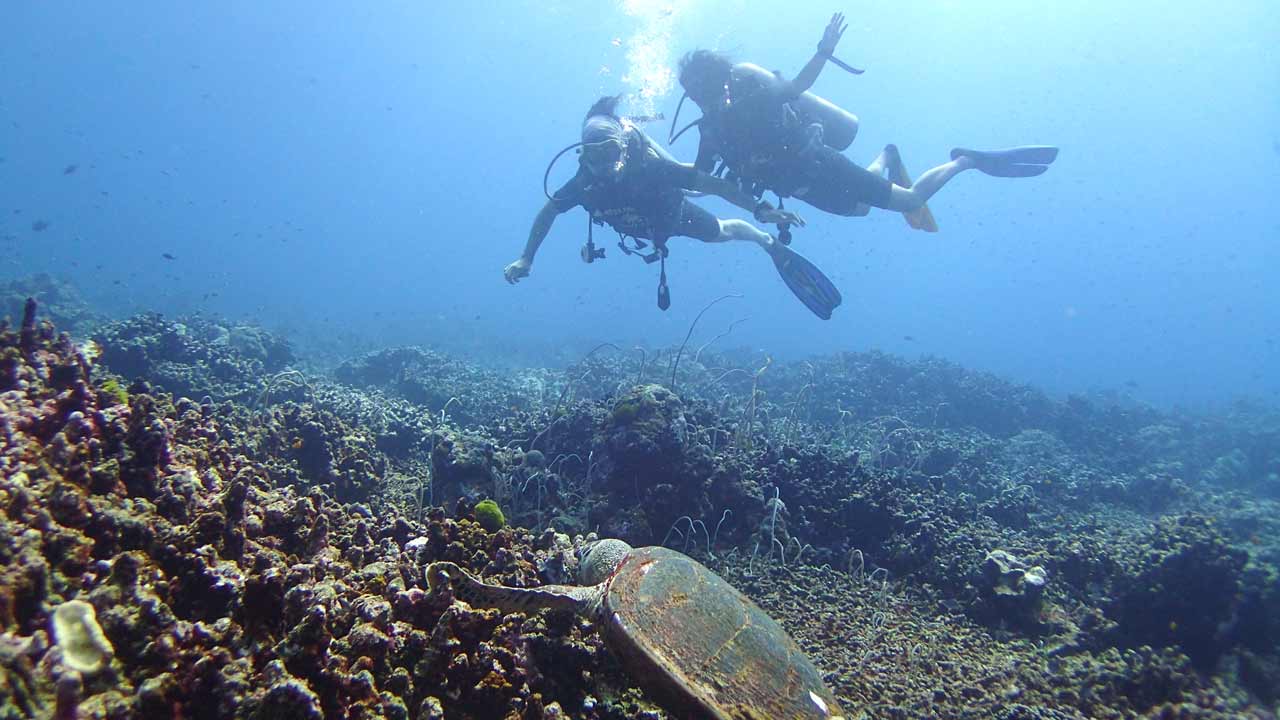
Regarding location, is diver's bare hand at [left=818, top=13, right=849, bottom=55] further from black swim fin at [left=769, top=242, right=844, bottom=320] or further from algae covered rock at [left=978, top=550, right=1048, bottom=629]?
algae covered rock at [left=978, top=550, right=1048, bottom=629]

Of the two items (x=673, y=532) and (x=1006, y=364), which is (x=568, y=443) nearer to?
(x=673, y=532)

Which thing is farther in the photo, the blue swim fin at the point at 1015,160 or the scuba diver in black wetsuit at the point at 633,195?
the blue swim fin at the point at 1015,160

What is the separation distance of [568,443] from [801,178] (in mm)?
6172

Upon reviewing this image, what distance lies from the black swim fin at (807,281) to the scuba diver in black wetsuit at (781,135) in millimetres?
1094

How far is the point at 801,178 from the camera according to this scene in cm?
910

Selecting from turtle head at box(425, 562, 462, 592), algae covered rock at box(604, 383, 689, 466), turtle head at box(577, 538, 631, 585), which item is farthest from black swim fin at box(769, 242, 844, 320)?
turtle head at box(425, 562, 462, 592)

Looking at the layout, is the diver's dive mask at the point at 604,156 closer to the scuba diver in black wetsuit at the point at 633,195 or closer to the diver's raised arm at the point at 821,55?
the scuba diver in black wetsuit at the point at 633,195

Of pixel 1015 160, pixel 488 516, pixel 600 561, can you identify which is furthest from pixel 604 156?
pixel 1015 160

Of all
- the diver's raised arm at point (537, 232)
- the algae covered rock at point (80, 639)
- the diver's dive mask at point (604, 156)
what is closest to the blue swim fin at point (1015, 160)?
the diver's dive mask at point (604, 156)

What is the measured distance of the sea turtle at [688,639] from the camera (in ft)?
8.31

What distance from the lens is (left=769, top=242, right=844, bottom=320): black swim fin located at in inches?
376

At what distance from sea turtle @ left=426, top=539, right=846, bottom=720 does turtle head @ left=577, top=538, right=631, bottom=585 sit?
1.29 ft

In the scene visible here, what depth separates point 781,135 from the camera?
8727 mm

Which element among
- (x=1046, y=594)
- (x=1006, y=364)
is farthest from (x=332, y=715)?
(x=1006, y=364)
